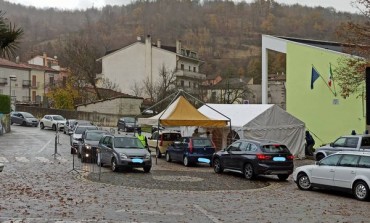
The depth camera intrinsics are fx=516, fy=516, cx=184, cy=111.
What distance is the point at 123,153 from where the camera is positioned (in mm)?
23125

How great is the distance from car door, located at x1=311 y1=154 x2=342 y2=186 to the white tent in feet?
40.4

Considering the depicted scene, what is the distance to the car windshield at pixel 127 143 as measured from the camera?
24219 mm

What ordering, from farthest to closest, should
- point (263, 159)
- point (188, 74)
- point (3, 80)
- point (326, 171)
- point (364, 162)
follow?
point (188, 74)
point (3, 80)
point (263, 159)
point (326, 171)
point (364, 162)

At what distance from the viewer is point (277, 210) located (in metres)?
13.9

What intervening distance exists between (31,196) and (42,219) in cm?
395

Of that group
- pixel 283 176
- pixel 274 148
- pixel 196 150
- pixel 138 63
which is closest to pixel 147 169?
pixel 196 150

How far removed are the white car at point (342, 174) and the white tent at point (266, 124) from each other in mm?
11918

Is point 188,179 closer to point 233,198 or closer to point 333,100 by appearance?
point 233,198

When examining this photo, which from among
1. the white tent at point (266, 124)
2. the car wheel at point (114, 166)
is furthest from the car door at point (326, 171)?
the white tent at point (266, 124)

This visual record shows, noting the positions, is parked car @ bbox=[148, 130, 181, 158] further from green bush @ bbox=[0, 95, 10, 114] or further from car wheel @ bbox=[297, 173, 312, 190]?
green bush @ bbox=[0, 95, 10, 114]

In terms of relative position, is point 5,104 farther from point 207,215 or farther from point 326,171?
point 207,215

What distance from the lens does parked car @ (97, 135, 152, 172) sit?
907 inches

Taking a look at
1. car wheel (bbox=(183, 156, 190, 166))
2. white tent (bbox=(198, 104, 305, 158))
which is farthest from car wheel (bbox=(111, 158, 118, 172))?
white tent (bbox=(198, 104, 305, 158))

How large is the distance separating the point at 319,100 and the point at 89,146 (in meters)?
20.1
